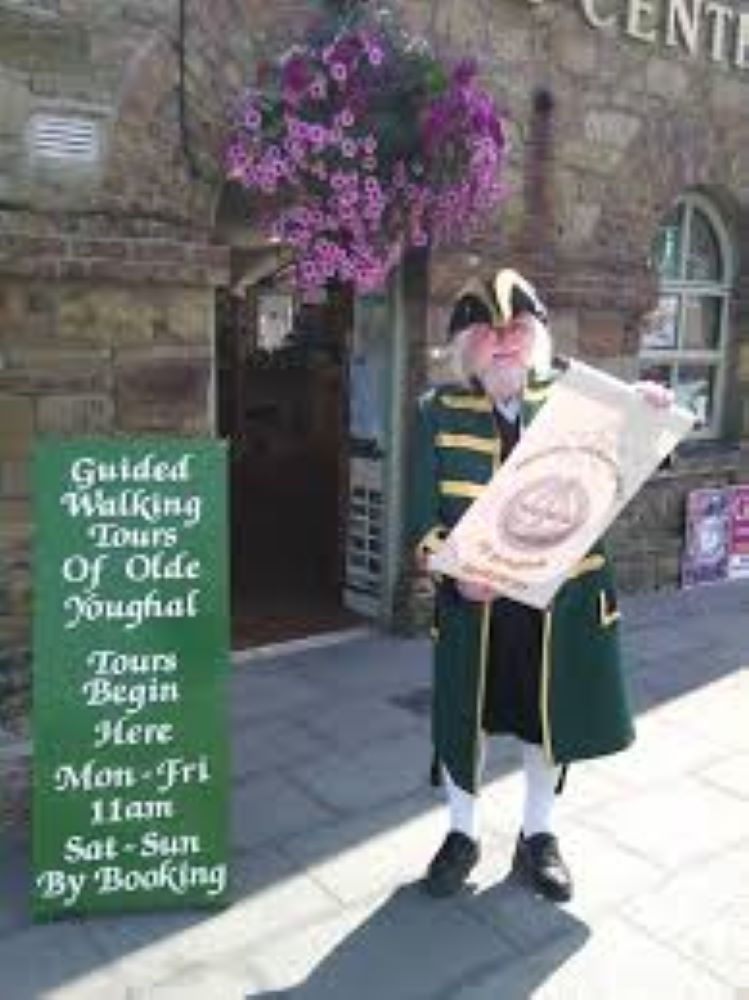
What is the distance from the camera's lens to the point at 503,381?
3.38 metres

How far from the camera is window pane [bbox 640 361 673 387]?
23.5 ft

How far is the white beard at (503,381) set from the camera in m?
3.38

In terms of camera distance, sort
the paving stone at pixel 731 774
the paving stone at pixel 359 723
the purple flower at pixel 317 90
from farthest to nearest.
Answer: the paving stone at pixel 359 723, the purple flower at pixel 317 90, the paving stone at pixel 731 774

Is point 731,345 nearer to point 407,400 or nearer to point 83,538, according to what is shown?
point 407,400

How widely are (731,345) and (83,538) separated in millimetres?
5289

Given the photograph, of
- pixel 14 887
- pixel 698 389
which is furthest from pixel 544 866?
pixel 698 389

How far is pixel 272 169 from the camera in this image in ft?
14.9

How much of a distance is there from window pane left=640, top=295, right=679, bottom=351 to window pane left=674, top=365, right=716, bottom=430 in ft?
0.70

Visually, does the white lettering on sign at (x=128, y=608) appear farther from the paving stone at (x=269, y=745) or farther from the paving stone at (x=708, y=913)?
the paving stone at (x=708, y=913)

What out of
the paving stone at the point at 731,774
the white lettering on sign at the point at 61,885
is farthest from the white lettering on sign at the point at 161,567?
the paving stone at the point at 731,774

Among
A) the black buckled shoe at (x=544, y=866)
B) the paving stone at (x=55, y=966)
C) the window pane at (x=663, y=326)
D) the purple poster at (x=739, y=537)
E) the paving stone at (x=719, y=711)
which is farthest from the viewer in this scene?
the purple poster at (x=739, y=537)

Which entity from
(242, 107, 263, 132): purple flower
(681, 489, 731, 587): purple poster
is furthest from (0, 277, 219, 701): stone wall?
(681, 489, 731, 587): purple poster

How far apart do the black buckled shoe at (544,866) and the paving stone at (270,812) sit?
68 centimetres

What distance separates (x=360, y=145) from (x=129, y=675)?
223cm
